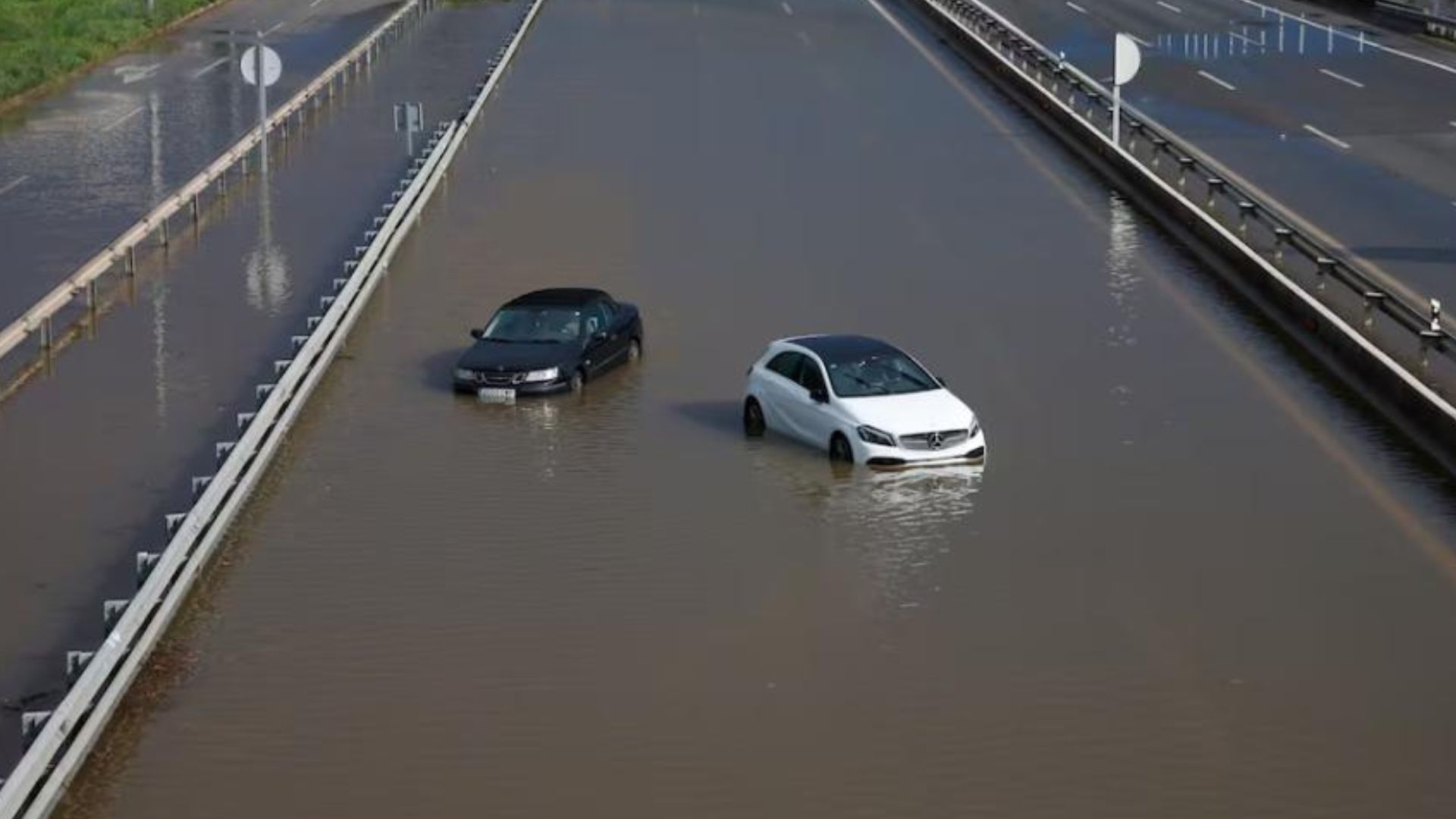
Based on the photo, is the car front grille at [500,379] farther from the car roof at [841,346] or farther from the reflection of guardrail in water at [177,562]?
the car roof at [841,346]

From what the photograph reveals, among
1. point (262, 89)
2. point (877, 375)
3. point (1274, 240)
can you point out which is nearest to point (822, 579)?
point (877, 375)

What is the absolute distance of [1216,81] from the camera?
56688mm

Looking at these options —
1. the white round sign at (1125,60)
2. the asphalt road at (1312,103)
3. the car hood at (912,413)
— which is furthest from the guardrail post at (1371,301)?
the white round sign at (1125,60)

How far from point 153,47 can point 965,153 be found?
88.9ft

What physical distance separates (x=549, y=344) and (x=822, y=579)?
879 cm

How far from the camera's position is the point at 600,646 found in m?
20.1

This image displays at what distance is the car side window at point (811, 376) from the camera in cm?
2670

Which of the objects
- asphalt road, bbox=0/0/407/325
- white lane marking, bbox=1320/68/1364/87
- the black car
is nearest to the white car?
the black car

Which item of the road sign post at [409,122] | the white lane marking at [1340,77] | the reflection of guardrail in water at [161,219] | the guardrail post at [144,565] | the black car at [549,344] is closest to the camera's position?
the guardrail post at [144,565]

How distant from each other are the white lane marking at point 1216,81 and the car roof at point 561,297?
26.9 meters

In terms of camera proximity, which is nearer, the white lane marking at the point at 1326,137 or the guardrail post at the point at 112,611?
the guardrail post at the point at 112,611

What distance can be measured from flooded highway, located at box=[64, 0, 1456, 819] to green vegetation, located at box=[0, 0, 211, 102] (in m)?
23.8

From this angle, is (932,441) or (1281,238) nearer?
(932,441)

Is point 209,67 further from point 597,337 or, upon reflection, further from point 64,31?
point 597,337
